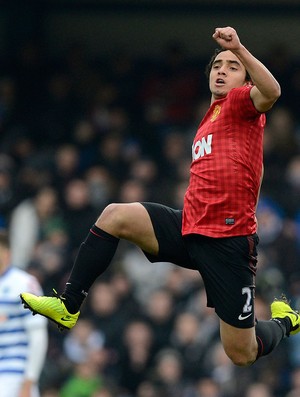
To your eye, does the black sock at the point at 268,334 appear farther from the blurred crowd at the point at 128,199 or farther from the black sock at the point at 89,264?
the blurred crowd at the point at 128,199

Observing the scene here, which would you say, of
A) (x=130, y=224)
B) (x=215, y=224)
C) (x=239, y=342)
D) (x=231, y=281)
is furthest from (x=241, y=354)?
(x=130, y=224)

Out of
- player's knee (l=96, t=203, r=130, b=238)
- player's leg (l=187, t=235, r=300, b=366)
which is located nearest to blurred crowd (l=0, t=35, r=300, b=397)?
player's leg (l=187, t=235, r=300, b=366)

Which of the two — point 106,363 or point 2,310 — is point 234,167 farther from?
point 106,363

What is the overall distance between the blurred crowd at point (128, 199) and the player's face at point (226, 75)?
4.28 m

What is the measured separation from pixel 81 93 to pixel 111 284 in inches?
136

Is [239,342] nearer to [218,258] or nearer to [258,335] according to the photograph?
[258,335]

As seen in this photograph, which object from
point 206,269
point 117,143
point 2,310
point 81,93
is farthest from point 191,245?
point 81,93

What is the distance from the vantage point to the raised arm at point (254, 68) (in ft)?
21.7

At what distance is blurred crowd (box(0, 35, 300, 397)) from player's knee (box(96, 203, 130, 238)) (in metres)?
4.06

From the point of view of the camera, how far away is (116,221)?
23.3 feet

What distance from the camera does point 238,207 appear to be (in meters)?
7.14

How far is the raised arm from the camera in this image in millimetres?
6613

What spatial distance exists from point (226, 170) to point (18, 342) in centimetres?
270

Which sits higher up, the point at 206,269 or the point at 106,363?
the point at 206,269
